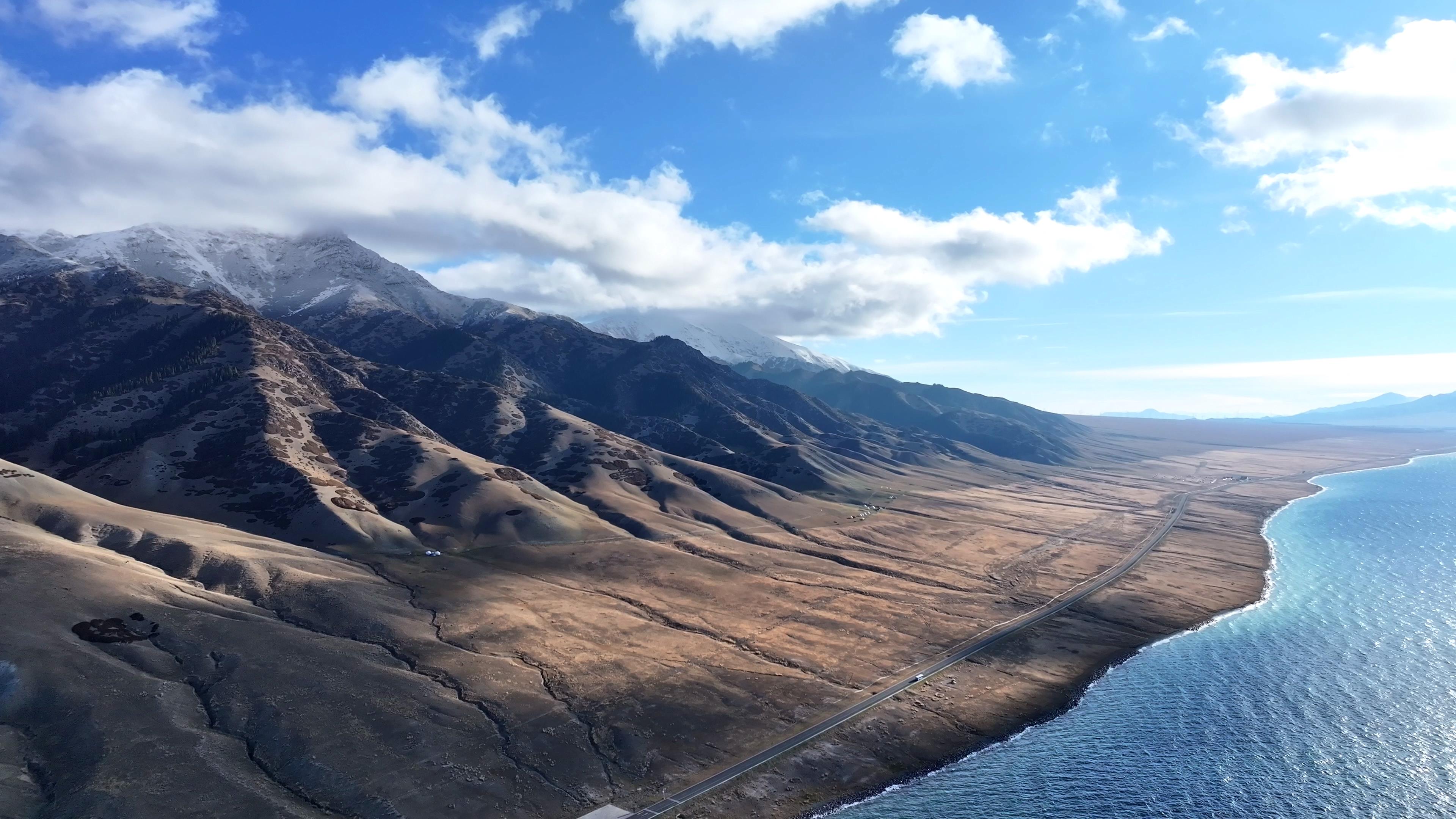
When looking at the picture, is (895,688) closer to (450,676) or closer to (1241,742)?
(1241,742)

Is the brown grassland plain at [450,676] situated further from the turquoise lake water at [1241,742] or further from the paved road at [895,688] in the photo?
the turquoise lake water at [1241,742]

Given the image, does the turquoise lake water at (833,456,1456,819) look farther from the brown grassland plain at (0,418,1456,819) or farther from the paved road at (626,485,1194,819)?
the paved road at (626,485,1194,819)

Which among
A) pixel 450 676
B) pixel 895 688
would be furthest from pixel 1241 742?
pixel 450 676

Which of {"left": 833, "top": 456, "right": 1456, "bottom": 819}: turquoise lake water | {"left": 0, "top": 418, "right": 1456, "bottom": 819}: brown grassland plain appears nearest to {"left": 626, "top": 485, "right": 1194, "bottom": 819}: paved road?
{"left": 0, "top": 418, "right": 1456, "bottom": 819}: brown grassland plain

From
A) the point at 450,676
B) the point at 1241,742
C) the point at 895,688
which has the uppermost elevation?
the point at 450,676

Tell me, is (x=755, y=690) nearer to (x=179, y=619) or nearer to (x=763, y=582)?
(x=763, y=582)

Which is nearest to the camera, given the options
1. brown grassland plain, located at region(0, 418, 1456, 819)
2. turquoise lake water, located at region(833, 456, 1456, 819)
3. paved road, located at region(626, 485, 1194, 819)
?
brown grassland plain, located at region(0, 418, 1456, 819)
